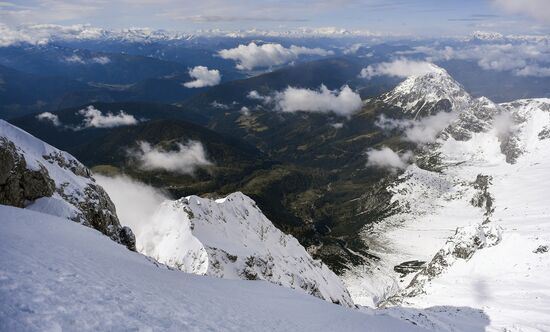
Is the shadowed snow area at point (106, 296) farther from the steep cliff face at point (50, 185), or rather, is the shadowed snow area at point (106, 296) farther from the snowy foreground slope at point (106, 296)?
the steep cliff face at point (50, 185)

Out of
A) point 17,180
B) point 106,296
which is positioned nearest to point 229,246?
point 17,180

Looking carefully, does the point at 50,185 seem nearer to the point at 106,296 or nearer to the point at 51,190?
the point at 51,190

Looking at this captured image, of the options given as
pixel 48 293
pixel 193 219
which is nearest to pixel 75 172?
Result: pixel 48 293

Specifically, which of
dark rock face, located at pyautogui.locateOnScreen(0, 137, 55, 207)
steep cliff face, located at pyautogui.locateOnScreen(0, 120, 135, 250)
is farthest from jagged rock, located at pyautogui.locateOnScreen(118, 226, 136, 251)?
dark rock face, located at pyautogui.locateOnScreen(0, 137, 55, 207)

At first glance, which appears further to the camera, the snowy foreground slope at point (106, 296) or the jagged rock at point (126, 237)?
the jagged rock at point (126, 237)

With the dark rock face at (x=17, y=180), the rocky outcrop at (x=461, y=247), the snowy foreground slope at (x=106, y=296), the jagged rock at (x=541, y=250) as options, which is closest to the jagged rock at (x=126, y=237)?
the dark rock face at (x=17, y=180)

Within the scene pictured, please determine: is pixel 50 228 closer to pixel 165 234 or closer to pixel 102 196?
pixel 102 196

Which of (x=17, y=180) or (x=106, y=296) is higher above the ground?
(x=106, y=296)

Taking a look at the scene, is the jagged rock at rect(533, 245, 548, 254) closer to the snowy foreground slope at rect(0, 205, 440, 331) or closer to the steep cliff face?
the snowy foreground slope at rect(0, 205, 440, 331)
